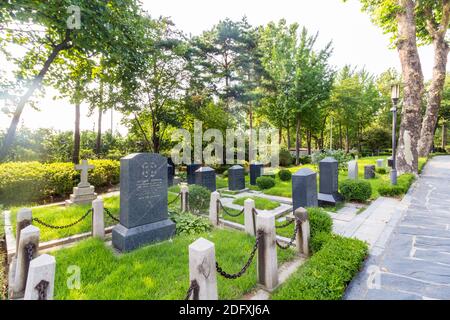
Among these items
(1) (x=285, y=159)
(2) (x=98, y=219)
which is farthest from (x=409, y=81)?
(2) (x=98, y=219)

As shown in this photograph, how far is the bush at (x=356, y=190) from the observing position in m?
8.88

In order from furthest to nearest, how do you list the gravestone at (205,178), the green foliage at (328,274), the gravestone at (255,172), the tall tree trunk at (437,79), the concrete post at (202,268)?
the tall tree trunk at (437,79)
the gravestone at (255,172)
the gravestone at (205,178)
the green foliage at (328,274)
the concrete post at (202,268)

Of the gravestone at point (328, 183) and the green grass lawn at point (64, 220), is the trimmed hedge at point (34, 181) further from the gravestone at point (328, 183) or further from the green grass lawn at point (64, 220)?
the gravestone at point (328, 183)

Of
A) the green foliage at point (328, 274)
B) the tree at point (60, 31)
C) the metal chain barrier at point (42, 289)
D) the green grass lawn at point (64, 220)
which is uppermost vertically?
the tree at point (60, 31)

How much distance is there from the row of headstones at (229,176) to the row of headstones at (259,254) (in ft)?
17.4

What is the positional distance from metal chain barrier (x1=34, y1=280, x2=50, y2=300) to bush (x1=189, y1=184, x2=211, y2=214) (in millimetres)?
5723

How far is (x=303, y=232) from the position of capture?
4824 millimetres

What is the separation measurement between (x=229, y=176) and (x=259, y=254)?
332 inches

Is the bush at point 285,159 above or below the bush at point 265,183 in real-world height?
above

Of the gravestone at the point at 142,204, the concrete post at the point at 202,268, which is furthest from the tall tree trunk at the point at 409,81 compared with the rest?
the concrete post at the point at 202,268

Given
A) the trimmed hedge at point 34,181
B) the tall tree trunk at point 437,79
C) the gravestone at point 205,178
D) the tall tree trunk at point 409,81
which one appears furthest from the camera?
the tall tree trunk at point 437,79

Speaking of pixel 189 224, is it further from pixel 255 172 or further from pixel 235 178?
pixel 255 172

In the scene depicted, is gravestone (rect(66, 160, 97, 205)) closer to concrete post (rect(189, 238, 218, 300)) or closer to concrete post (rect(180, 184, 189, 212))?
concrete post (rect(180, 184, 189, 212))
